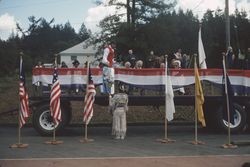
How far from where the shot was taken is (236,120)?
1872cm

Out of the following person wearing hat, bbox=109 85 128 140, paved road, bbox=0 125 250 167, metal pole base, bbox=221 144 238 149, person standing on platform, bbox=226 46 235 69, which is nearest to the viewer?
paved road, bbox=0 125 250 167

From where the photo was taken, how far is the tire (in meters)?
17.9

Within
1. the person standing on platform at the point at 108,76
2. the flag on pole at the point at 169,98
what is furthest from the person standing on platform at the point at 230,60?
the person standing on platform at the point at 108,76

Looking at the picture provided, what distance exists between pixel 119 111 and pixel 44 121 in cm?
262

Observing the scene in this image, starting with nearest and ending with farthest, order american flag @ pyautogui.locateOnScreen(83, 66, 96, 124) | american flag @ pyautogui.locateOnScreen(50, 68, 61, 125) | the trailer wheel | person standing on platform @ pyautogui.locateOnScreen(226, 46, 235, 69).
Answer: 1. american flag @ pyautogui.locateOnScreen(50, 68, 61, 125)
2. american flag @ pyautogui.locateOnScreen(83, 66, 96, 124)
3. the trailer wheel
4. person standing on platform @ pyautogui.locateOnScreen(226, 46, 235, 69)

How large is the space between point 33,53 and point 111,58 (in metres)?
84.5

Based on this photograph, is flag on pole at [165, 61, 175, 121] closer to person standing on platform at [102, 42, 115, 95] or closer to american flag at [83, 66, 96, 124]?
person standing on platform at [102, 42, 115, 95]

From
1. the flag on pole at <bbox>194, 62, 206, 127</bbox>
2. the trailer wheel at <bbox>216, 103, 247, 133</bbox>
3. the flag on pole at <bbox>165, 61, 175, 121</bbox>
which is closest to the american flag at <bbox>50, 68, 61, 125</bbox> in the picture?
the flag on pole at <bbox>165, 61, 175, 121</bbox>

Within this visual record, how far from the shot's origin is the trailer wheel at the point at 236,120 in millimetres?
18656

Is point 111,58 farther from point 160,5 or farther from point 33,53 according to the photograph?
point 33,53

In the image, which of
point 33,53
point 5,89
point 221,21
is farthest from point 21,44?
point 5,89

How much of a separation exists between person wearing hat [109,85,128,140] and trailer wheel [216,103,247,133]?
353 cm

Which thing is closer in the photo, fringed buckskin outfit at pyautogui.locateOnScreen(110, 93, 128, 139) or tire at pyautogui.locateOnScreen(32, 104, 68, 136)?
fringed buckskin outfit at pyautogui.locateOnScreen(110, 93, 128, 139)

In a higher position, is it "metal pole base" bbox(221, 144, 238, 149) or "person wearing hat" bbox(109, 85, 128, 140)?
"person wearing hat" bbox(109, 85, 128, 140)
